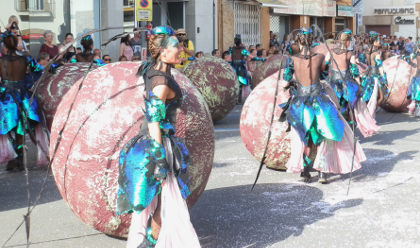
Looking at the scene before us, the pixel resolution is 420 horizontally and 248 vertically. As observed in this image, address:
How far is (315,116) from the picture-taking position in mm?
6887

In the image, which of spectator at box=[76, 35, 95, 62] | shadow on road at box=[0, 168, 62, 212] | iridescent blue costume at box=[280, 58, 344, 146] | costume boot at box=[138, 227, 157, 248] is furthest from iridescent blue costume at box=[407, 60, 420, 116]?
costume boot at box=[138, 227, 157, 248]

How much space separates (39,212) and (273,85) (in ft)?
11.8

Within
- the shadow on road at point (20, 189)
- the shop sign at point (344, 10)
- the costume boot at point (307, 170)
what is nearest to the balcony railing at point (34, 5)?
the shadow on road at point (20, 189)

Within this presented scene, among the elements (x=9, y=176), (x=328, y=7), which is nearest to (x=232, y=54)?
(x=9, y=176)

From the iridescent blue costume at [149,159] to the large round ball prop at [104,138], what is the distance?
43 centimetres

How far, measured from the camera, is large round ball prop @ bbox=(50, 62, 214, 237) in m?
4.73

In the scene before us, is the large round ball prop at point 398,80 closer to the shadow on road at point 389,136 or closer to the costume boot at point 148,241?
the shadow on road at point 389,136

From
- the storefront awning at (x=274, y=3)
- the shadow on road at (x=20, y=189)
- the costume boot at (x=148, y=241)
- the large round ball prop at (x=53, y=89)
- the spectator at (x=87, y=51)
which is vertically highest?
the storefront awning at (x=274, y=3)

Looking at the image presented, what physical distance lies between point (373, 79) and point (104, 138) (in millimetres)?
8306

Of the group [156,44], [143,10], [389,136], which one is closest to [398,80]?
[389,136]

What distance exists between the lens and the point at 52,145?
5207 mm

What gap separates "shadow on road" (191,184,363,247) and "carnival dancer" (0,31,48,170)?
2.96 meters

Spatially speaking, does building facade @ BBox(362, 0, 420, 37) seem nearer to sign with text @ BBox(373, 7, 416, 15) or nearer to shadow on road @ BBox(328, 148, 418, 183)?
sign with text @ BBox(373, 7, 416, 15)

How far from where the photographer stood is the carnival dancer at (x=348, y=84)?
8.97 metres
